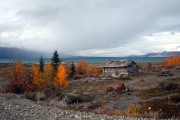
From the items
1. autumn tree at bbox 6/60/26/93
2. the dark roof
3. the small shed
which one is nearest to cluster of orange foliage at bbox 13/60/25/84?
autumn tree at bbox 6/60/26/93

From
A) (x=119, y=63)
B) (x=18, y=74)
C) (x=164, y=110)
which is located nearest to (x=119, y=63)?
(x=119, y=63)

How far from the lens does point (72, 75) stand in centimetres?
7869

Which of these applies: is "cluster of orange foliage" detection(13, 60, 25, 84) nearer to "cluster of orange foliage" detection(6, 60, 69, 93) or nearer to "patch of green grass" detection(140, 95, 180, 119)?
"cluster of orange foliage" detection(6, 60, 69, 93)

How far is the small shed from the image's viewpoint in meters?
73.6

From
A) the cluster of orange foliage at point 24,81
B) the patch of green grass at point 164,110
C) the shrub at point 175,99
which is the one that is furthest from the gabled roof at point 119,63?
the patch of green grass at point 164,110

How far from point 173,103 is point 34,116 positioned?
18.6m

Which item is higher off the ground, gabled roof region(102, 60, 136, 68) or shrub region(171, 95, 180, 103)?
gabled roof region(102, 60, 136, 68)

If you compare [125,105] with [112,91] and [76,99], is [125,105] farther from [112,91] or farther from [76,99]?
[112,91]

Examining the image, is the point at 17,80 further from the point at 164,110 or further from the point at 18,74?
the point at 164,110

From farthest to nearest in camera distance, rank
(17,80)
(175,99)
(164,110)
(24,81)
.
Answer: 1. (24,81)
2. (17,80)
3. (175,99)
4. (164,110)

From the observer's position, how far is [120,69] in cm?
7475

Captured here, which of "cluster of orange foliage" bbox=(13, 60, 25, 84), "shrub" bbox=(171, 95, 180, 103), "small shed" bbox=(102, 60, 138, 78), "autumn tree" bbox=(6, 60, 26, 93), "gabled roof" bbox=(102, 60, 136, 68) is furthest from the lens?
"gabled roof" bbox=(102, 60, 136, 68)

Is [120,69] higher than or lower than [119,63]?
lower

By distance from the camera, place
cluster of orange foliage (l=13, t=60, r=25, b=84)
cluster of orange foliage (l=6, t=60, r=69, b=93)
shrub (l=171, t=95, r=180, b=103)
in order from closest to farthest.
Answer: shrub (l=171, t=95, r=180, b=103)
cluster of orange foliage (l=6, t=60, r=69, b=93)
cluster of orange foliage (l=13, t=60, r=25, b=84)
